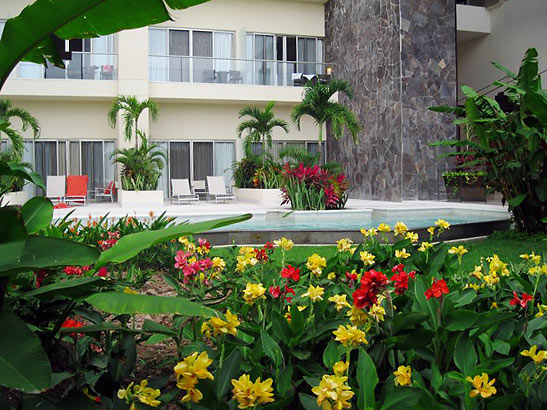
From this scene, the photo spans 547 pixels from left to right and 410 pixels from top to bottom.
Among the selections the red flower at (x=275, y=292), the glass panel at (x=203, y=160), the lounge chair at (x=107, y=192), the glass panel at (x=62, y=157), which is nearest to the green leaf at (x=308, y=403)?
the red flower at (x=275, y=292)

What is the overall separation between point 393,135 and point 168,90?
7.73 metres

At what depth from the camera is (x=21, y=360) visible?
4.14 feet

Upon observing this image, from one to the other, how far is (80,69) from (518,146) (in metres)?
15.0

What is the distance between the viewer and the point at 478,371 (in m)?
1.65

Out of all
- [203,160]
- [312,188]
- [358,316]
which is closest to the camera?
[358,316]

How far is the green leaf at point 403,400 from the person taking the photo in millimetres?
1429

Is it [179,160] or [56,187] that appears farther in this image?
[179,160]

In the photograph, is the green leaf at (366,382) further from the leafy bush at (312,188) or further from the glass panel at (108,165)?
the glass panel at (108,165)

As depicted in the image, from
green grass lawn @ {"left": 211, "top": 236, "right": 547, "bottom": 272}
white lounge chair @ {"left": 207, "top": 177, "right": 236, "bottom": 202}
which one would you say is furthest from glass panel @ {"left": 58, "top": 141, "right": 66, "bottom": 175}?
green grass lawn @ {"left": 211, "top": 236, "right": 547, "bottom": 272}

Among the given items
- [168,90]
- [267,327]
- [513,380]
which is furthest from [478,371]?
[168,90]

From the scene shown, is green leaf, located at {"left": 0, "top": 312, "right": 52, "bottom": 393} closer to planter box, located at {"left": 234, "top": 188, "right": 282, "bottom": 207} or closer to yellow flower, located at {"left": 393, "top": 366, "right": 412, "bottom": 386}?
yellow flower, located at {"left": 393, "top": 366, "right": 412, "bottom": 386}

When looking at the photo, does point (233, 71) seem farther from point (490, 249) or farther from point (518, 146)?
point (490, 249)

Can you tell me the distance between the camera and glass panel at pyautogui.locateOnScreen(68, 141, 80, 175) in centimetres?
1964

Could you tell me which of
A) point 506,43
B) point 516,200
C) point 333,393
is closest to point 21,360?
point 333,393
